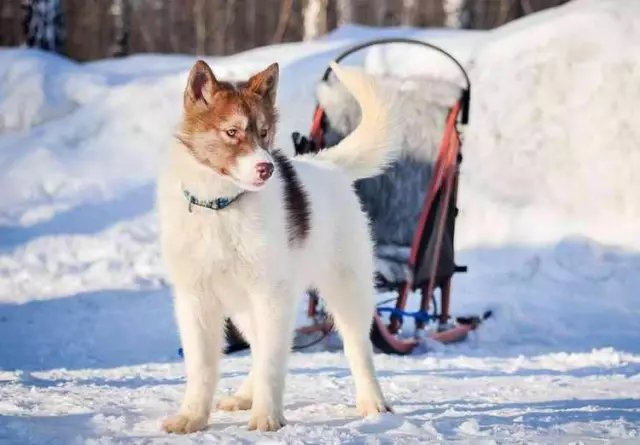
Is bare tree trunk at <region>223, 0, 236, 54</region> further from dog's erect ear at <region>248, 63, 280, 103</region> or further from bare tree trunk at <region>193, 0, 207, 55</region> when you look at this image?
dog's erect ear at <region>248, 63, 280, 103</region>

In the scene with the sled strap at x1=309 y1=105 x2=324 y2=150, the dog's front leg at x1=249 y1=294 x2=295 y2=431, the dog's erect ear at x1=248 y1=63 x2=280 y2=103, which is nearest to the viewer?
the dog's front leg at x1=249 y1=294 x2=295 y2=431

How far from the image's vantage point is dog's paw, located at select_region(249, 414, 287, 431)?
11.2ft

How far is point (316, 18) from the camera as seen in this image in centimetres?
1558

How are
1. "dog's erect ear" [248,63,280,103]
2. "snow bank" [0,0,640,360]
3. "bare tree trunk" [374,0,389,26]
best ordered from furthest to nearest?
1. "bare tree trunk" [374,0,389,26]
2. "snow bank" [0,0,640,360]
3. "dog's erect ear" [248,63,280,103]

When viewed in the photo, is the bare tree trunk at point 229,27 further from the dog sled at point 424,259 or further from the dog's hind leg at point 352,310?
the dog's hind leg at point 352,310

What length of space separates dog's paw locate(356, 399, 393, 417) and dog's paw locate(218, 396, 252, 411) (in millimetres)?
451

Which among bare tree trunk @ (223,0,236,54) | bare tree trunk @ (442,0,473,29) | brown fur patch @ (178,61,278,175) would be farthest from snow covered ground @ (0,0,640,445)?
bare tree trunk @ (223,0,236,54)

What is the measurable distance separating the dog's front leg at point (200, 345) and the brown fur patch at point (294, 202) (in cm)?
39

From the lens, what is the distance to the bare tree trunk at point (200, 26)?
24.1m

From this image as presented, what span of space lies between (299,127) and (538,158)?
2303 mm

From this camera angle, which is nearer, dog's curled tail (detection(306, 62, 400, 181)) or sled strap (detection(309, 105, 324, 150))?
dog's curled tail (detection(306, 62, 400, 181))

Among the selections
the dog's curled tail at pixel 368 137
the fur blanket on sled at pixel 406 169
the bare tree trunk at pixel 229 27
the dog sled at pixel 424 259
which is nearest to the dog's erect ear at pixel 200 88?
the dog's curled tail at pixel 368 137

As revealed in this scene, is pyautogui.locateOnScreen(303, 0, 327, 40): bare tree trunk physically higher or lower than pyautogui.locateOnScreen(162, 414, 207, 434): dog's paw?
higher

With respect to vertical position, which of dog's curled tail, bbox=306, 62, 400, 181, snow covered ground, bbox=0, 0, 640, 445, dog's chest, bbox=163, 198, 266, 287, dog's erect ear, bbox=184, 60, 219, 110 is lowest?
snow covered ground, bbox=0, 0, 640, 445
